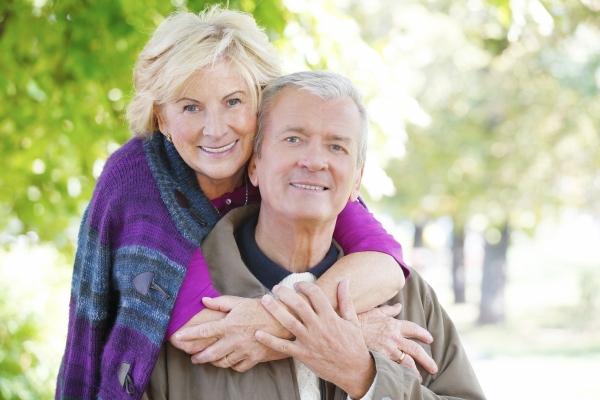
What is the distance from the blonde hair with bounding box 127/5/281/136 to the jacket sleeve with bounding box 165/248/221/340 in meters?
0.54

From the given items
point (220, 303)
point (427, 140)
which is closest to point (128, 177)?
point (220, 303)

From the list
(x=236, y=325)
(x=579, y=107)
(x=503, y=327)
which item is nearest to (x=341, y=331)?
(x=236, y=325)

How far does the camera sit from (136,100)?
2.47 meters

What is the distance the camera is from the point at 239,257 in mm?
2312

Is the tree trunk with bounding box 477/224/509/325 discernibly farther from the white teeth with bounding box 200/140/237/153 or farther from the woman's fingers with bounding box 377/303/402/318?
the white teeth with bounding box 200/140/237/153

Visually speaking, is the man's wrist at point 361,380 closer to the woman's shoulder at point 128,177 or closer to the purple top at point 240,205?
the purple top at point 240,205

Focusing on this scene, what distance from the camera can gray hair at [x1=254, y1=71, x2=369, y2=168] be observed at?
2.31 metres

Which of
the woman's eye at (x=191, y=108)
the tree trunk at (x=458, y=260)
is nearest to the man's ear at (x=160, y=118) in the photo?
the woman's eye at (x=191, y=108)

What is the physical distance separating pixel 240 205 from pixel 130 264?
530 millimetres

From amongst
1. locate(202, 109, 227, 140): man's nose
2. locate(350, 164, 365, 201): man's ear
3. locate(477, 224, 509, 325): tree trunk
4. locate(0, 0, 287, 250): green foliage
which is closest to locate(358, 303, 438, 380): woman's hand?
locate(350, 164, 365, 201): man's ear

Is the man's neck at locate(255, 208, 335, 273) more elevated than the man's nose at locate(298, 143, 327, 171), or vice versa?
the man's nose at locate(298, 143, 327, 171)

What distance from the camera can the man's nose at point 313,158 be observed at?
2229 mm

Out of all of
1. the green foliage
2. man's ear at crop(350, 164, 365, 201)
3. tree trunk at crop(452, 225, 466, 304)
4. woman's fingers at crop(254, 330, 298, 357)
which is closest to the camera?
woman's fingers at crop(254, 330, 298, 357)

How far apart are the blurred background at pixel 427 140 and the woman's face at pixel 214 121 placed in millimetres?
1188
